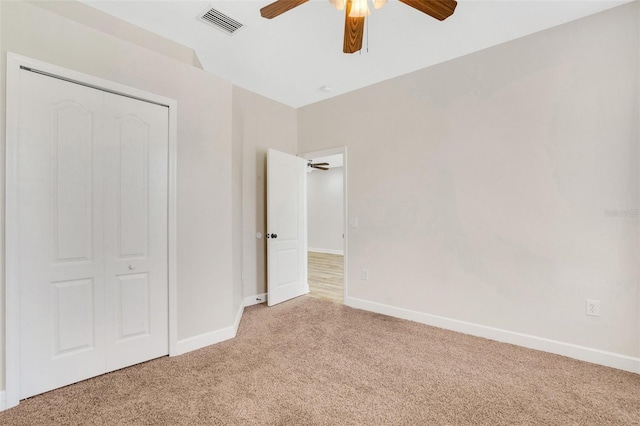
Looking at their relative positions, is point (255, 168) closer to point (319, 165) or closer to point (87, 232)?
point (87, 232)

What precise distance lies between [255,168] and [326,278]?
8.48 ft

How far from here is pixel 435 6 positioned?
5.62ft

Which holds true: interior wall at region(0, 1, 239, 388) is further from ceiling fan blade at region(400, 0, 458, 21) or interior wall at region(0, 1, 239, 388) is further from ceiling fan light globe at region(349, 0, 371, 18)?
ceiling fan blade at region(400, 0, 458, 21)

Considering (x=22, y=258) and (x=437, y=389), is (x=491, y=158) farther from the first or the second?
(x=22, y=258)

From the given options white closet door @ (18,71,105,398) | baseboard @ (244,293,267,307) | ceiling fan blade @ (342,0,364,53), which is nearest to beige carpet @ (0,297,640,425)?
white closet door @ (18,71,105,398)

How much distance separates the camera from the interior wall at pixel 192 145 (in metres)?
2.03

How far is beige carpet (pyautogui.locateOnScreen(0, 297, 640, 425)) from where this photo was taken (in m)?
1.70

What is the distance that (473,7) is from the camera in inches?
88.7

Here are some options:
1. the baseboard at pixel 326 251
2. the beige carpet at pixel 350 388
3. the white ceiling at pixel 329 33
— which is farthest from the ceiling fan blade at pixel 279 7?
the baseboard at pixel 326 251

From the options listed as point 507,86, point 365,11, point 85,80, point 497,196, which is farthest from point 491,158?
point 85,80

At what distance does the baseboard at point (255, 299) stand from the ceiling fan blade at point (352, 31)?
3115 millimetres

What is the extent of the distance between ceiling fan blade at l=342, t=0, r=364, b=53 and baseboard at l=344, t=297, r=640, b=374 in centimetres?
275

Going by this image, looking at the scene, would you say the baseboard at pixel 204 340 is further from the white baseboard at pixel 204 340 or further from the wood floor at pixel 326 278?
the wood floor at pixel 326 278

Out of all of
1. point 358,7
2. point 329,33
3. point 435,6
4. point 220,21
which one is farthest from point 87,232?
point 435,6
